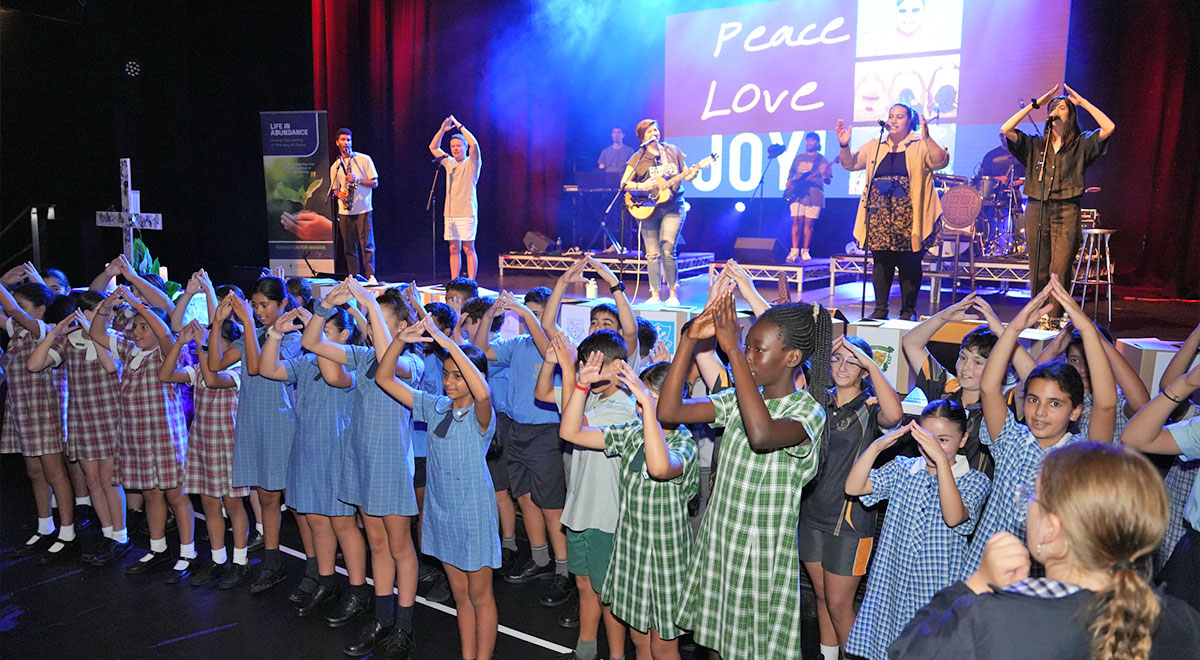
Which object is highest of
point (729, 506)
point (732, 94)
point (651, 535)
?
point (732, 94)

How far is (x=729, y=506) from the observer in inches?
99.3

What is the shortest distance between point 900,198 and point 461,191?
14.9ft

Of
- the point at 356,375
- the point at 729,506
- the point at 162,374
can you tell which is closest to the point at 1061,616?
the point at 729,506

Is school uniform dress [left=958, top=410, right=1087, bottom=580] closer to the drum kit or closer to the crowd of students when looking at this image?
the crowd of students

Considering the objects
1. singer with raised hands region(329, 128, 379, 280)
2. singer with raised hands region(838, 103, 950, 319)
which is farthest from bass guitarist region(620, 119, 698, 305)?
singer with raised hands region(329, 128, 379, 280)

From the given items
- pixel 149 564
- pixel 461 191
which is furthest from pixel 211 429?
pixel 461 191

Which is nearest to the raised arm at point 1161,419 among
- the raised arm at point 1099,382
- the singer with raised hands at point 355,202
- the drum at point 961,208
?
the raised arm at point 1099,382

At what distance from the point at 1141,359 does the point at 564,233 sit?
8.46 metres

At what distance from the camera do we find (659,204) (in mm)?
7086

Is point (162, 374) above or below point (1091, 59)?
below

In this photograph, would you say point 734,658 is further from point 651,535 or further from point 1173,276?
point 1173,276

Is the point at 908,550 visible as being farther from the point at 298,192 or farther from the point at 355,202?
the point at 298,192

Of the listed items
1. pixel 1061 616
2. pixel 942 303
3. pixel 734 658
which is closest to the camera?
pixel 1061 616

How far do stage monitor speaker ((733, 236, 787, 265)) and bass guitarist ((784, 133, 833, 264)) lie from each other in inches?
7.8
